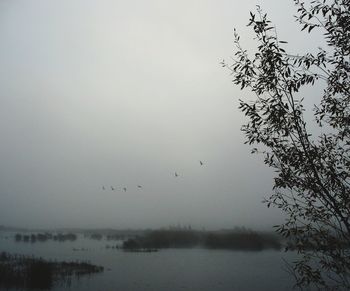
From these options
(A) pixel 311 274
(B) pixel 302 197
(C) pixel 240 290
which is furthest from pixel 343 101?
(C) pixel 240 290

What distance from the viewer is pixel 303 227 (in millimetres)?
6176

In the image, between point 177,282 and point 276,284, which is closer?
point 276,284

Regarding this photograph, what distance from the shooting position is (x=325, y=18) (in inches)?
229

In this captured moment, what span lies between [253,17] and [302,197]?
3539mm

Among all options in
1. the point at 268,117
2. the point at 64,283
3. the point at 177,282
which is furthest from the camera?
the point at 177,282

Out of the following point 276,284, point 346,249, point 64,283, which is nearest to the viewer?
point 346,249

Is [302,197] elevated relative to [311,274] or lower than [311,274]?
elevated

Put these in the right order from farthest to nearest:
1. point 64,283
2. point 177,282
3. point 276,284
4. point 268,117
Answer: point 177,282
point 276,284
point 64,283
point 268,117

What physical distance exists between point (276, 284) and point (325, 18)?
57.8 meters

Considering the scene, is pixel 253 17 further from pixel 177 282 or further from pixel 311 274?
pixel 177 282

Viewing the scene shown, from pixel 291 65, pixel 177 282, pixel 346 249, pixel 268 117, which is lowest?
pixel 177 282

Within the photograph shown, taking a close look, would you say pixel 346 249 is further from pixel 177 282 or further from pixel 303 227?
pixel 177 282

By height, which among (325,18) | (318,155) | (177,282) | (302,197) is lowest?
(177,282)

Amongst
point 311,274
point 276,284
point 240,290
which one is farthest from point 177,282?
point 311,274
